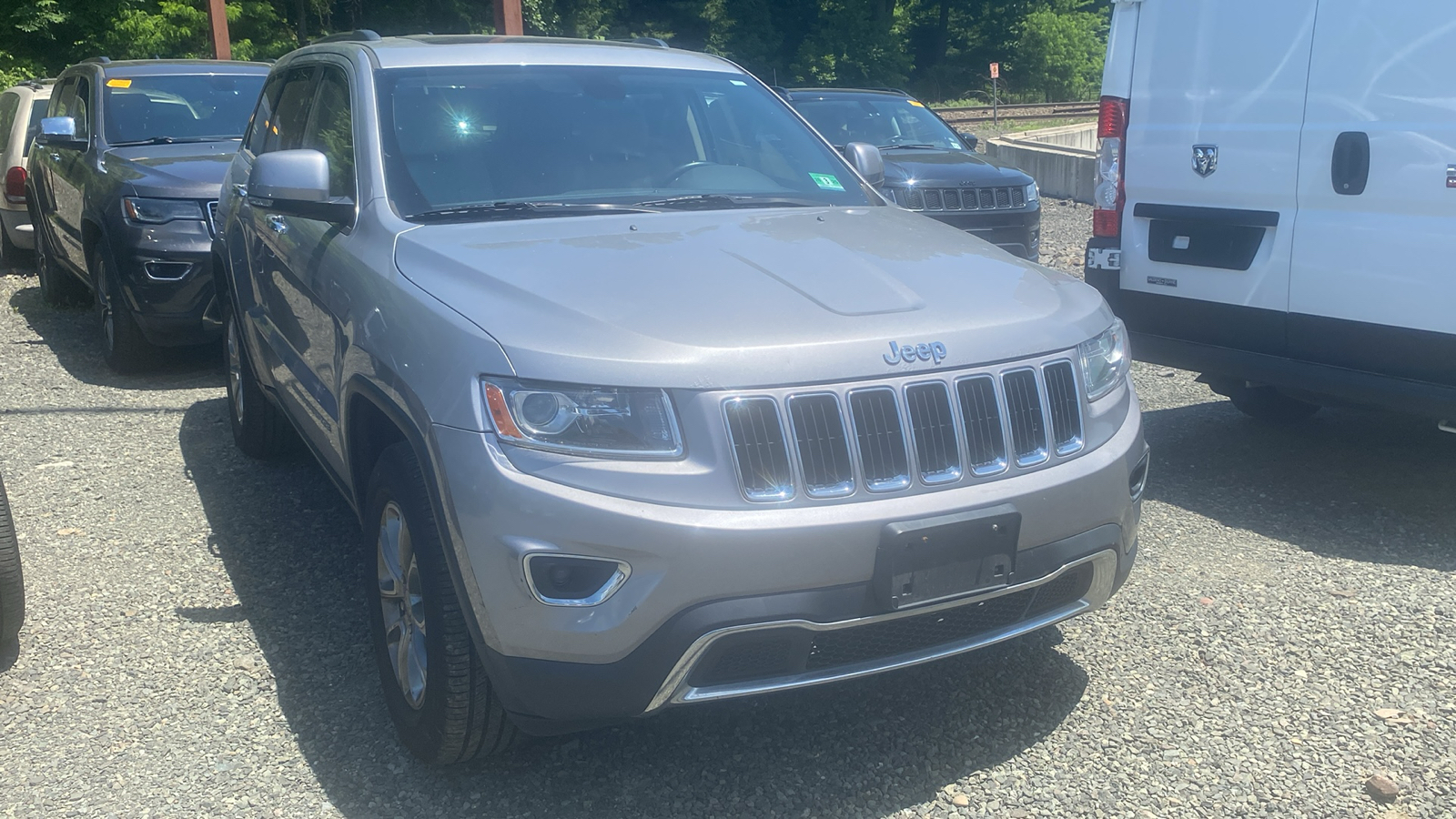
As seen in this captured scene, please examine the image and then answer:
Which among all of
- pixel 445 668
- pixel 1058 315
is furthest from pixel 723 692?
pixel 1058 315

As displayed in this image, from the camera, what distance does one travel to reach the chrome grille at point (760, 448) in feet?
8.66

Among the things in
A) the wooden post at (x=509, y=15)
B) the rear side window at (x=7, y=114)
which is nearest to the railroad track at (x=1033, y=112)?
the wooden post at (x=509, y=15)

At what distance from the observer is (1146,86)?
518cm

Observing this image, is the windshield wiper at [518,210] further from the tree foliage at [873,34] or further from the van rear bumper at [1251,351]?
the tree foliage at [873,34]

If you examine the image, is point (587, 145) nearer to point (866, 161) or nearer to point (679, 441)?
point (866, 161)

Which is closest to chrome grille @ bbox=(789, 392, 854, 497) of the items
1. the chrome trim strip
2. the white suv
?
the chrome trim strip

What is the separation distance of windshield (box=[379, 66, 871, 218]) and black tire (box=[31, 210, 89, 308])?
6817 millimetres

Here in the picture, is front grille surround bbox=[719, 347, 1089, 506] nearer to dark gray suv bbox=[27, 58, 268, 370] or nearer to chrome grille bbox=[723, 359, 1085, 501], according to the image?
chrome grille bbox=[723, 359, 1085, 501]

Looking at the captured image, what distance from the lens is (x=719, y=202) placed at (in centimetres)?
391

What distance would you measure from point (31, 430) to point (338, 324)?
3762mm

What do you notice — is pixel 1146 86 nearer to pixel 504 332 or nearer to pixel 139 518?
pixel 504 332

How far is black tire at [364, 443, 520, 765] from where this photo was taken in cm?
284

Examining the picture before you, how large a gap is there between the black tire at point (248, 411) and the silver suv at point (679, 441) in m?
1.82

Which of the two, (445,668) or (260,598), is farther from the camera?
(260,598)
